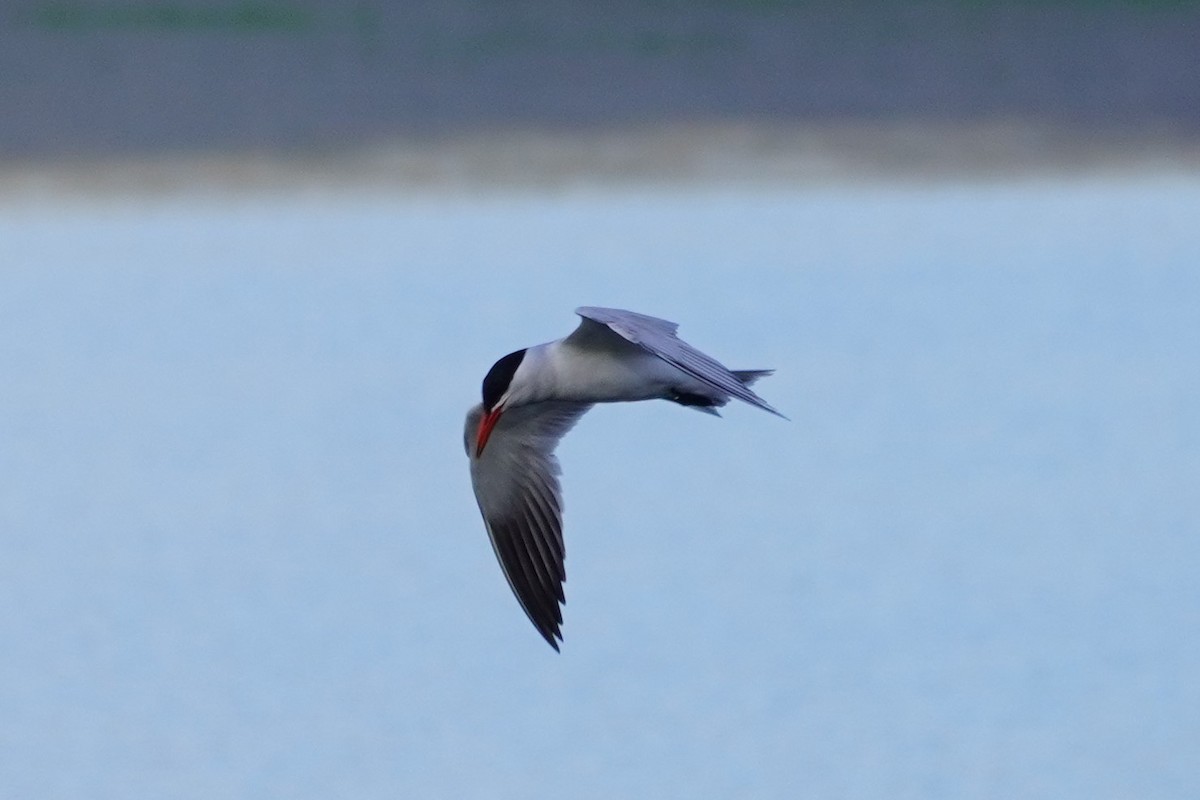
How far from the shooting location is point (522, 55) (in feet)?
47.6

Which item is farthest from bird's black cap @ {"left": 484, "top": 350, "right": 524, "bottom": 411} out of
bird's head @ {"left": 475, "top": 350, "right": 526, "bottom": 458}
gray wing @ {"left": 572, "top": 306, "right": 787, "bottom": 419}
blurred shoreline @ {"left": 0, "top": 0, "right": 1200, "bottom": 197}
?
blurred shoreline @ {"left": 0, "top": 0, "right": 1200, "bottom": 197}

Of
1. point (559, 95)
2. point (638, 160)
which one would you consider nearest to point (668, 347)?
point (559, 95)

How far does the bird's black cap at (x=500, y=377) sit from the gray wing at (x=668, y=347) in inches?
9.7

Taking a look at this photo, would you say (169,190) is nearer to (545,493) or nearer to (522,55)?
(522,55)

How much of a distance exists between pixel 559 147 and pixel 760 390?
281 centimetres

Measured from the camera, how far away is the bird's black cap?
4957mm

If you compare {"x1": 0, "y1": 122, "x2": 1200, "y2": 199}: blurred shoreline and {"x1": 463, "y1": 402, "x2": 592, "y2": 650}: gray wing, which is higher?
{"x1": 0, "y1": 122, "x2": 1200, "y2": 199}: blurred shoreline

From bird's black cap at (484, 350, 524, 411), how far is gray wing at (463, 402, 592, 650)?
0.26 meters

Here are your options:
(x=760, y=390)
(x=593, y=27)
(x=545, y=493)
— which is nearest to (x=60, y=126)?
(x=593, y=27)

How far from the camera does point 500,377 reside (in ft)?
16.3

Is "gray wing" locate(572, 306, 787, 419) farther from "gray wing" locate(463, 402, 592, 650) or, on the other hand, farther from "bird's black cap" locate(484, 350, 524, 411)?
"gray wing" locate(463, 402, 592, 650)

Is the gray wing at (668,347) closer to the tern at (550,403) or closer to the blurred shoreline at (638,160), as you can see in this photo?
the tern at (550,403)

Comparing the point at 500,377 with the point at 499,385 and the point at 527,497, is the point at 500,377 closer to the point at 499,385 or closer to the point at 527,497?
the point at 499,385

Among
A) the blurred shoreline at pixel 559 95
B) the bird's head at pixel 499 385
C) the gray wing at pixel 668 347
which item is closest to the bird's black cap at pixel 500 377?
the bird's head at pixel 499 385
